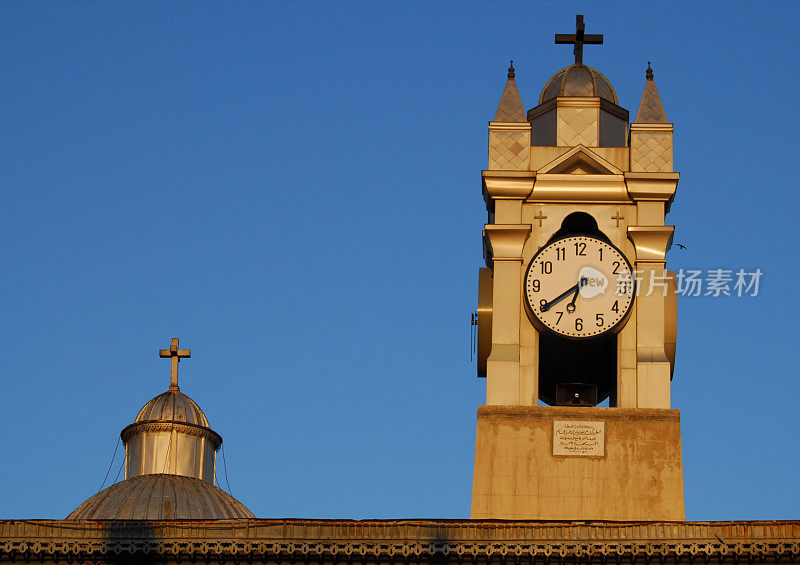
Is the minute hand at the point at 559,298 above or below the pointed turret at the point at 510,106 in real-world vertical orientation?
below

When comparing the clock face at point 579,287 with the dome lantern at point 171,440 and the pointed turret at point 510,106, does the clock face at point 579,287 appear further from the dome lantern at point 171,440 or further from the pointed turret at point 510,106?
the dome lantern at point 171,440

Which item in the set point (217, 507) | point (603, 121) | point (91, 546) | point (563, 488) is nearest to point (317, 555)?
point (91, 546)

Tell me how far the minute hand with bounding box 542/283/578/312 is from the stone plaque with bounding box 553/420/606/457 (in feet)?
10.7

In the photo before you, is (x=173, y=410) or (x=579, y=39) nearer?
(x=579, y=39)

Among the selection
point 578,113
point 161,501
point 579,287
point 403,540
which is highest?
point 578,113

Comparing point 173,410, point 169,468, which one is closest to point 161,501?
point 169,468

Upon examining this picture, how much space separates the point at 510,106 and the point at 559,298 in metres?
5.49

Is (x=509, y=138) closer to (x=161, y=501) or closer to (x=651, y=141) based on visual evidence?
(x=651, y=141)

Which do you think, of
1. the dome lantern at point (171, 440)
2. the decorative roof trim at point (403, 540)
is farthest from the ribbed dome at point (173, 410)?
the decorative roof trim at point (403, 540)

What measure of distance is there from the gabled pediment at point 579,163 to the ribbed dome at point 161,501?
2054cm

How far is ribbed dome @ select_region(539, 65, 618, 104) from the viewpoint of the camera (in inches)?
2227

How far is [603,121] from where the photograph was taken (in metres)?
56.2

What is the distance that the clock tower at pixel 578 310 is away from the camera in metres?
50.8

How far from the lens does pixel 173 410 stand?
251 feet
